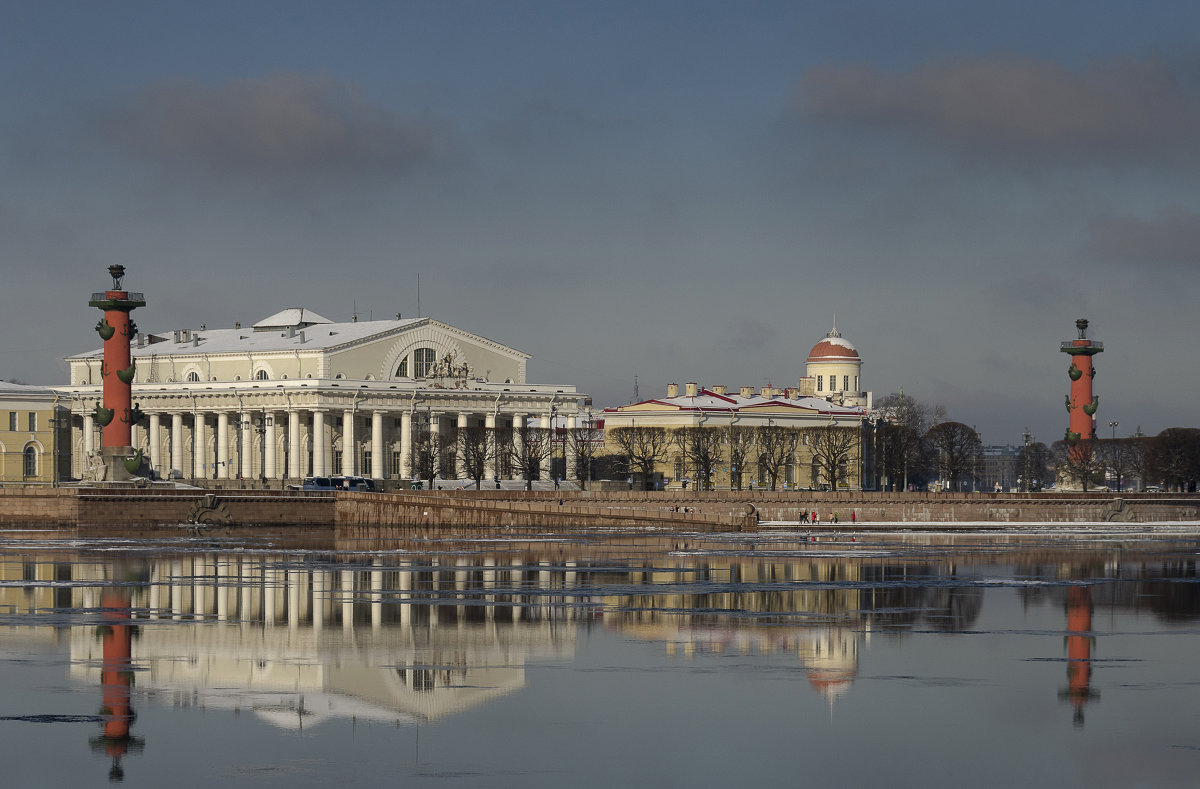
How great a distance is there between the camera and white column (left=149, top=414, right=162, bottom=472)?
113m

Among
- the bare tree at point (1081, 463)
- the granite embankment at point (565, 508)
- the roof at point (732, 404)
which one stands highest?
the roof at point (732, 404)

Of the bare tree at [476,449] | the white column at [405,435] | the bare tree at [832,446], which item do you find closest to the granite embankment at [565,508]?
the bare tree at [476,449]

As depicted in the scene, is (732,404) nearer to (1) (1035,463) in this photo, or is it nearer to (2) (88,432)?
(1) (1035,463)

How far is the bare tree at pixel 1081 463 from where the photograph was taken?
9931 centimetres

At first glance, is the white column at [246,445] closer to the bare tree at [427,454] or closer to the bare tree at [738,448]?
the bare tree at [427,454]

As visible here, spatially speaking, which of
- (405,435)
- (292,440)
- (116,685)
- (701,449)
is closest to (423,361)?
(405,435)

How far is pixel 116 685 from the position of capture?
2183 centimetres

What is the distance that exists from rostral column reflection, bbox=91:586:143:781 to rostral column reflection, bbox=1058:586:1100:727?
30.9 feet

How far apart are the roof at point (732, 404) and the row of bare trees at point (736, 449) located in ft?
10.1

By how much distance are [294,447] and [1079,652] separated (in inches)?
3410

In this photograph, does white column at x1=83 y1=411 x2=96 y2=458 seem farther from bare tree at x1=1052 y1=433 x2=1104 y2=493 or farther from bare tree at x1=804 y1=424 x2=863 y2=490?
bare tree at x1=1052 y1=433 x2=1104 y2=493

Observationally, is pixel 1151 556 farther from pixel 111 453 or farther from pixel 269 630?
pixel 111 453

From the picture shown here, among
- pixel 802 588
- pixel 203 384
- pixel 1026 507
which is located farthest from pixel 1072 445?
pixel 802 588

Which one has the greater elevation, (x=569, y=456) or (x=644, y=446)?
(x=644, y=446)
